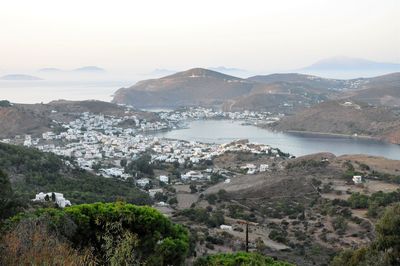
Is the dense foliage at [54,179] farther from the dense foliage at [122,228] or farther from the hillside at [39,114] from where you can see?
the hillside at [39,114]

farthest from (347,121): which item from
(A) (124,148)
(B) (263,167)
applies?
(B) (263,167)

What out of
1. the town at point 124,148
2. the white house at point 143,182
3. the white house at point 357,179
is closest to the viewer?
the white house at point 357,179

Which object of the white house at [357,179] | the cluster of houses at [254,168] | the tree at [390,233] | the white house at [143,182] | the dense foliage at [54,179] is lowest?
the cluster of houses at [254,168]

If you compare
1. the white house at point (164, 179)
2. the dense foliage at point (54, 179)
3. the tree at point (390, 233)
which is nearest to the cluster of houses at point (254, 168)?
the white house at point (164, 179)

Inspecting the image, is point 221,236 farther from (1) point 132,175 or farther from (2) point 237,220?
(1) point 132,175

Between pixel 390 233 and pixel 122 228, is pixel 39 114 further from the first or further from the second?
pixel 122 228

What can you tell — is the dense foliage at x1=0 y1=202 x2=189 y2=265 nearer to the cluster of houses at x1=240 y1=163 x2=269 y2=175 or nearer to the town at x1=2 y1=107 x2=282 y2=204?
the town at x1=2 y1=107 x2=282 y2=204

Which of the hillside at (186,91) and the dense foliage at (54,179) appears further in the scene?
the hillside at (186,91)
